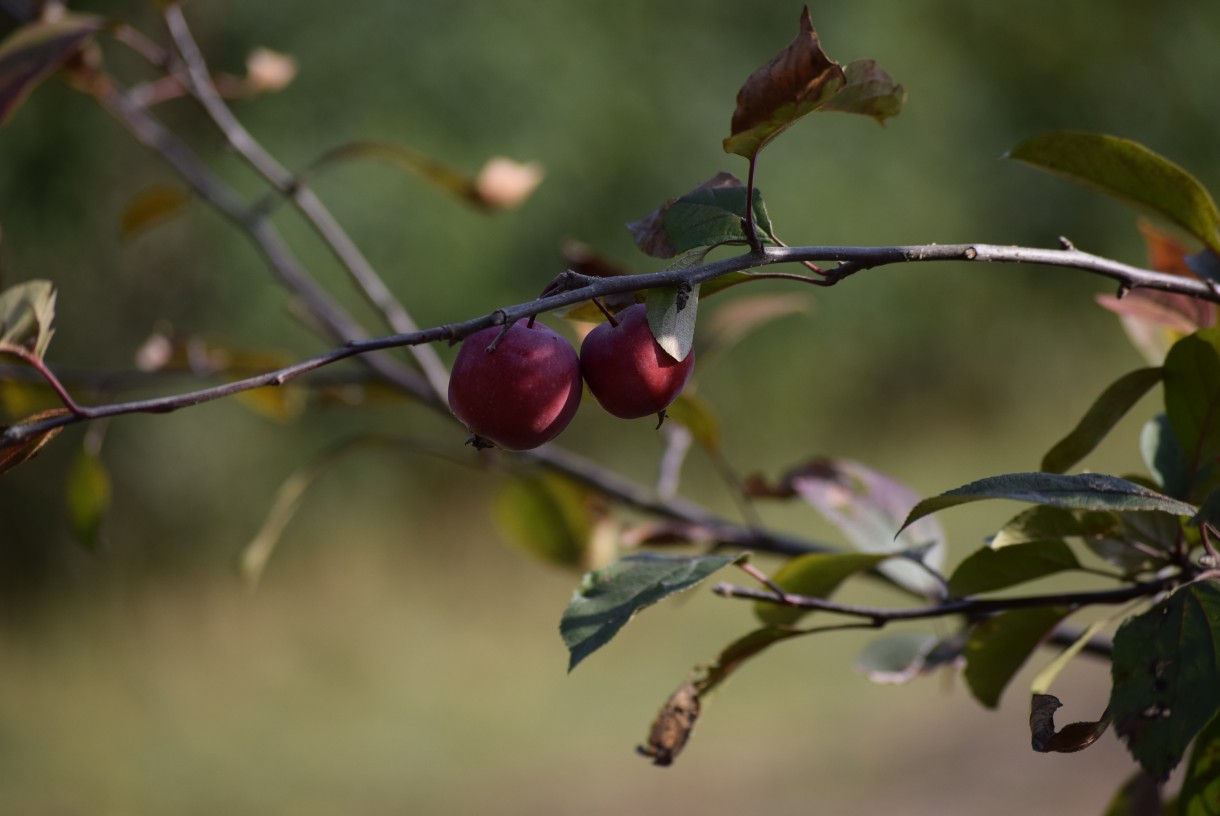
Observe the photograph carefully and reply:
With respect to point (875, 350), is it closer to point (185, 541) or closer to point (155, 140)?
point (185, 541)

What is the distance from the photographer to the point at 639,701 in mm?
2494

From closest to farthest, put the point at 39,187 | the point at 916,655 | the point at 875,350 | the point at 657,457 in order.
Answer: the point at 916,655 → the point at 39,187 → the point at 657,457 → the point at 875,350

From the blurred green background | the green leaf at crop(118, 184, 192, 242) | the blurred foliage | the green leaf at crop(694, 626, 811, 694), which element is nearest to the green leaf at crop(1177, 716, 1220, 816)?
the green leaf at crop(694, 626, 811, 694)

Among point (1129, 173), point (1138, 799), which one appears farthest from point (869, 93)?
point (1138, 799)

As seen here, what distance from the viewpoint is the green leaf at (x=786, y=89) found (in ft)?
1.19

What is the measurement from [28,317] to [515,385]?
0.17m

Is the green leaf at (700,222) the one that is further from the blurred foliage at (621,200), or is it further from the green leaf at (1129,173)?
the blurred foliage at (621,200)

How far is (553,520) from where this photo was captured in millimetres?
912

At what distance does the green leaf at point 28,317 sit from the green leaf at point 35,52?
0.27 meters

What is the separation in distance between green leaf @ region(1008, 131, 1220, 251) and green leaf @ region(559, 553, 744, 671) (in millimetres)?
209

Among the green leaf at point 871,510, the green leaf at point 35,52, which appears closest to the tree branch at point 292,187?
the green leaf at point 35,52

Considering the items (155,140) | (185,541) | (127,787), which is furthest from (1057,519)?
(185,541)

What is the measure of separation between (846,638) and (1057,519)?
2417 mm

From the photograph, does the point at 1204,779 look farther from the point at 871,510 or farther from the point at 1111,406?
the point at 871,510
